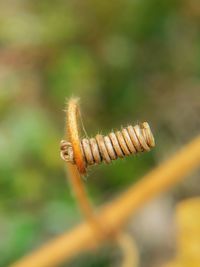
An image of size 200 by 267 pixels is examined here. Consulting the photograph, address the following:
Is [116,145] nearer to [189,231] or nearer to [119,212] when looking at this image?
[189,231]

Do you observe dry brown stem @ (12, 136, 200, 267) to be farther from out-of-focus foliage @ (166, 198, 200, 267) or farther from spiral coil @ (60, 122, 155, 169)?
spiral coil @ (60, 122, 155, 169)

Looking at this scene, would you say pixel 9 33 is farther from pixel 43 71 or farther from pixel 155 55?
pixel 155 55

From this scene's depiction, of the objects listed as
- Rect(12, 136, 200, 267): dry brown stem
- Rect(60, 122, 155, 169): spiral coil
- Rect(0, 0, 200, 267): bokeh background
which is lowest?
Rect(60, 122, 155, 169): spiral coil

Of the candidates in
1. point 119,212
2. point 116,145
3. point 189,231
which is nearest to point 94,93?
point 119,212

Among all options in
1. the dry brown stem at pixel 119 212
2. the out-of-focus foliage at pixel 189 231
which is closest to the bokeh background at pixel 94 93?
the dry brown stem at pixel 119 212

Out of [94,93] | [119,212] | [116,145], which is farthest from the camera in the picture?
[94,93]

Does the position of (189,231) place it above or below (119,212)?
below

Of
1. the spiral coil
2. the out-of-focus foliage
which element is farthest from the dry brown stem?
the spiral coil

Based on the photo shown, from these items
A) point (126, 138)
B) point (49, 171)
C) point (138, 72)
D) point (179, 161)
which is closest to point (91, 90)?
point (138, 72)
